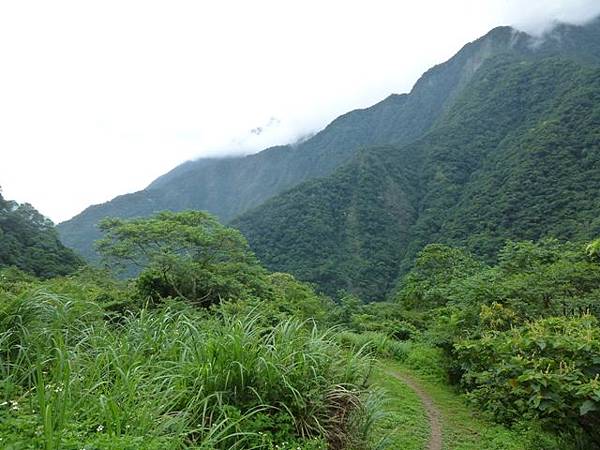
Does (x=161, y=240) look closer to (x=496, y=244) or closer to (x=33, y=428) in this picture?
(x=33, y=428)

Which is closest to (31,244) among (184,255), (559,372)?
(184,255)

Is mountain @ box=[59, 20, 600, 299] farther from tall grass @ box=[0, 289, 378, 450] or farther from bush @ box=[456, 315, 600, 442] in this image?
tall grass @ box=[0, 289, 378, 450]

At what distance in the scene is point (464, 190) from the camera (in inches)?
2302

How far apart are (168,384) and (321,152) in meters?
114

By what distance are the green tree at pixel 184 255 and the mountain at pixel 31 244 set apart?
45.7 ft

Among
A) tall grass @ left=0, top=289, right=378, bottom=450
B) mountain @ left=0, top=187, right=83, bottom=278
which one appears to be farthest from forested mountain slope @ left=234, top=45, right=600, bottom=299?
tall grass @ left=0, top=289, right=378, bottom=450

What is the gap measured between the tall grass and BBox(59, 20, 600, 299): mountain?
1283 inches

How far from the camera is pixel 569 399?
366 centimetres

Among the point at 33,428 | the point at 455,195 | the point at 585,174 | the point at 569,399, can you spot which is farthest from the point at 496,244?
the point at 33,428

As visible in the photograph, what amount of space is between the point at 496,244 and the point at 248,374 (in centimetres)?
3871

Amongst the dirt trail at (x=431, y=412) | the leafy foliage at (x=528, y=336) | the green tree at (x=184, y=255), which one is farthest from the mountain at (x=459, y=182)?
the dirt trail at (x=431, y=412)

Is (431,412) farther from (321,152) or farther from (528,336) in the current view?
(321,152)

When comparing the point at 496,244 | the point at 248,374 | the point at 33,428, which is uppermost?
the point at 33,428

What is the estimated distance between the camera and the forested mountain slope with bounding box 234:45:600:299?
41.2 m
